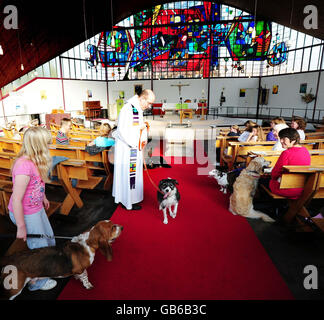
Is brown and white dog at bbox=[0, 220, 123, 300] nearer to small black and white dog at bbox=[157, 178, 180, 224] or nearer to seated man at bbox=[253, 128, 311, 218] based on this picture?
small black and white dog at bbox=[157, 178, 180, 224]

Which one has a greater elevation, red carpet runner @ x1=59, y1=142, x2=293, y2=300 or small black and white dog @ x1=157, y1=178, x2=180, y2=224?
small black and white dog @ x1=157, y1=178, x2=180, y2=224

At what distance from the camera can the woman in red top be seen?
2.71 metres

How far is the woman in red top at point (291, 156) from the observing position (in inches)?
107

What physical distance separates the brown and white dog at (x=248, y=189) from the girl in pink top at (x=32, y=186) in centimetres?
237

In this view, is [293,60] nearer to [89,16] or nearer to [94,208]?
[89,16]

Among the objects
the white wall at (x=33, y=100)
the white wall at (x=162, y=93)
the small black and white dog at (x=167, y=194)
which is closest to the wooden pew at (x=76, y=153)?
the small black and white dog at (x=167, y=194)

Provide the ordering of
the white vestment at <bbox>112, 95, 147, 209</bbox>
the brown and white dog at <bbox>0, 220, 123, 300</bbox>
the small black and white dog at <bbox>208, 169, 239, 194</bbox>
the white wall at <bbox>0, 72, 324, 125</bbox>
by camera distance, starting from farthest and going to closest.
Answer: the white wall at <bbox>0, 72, 324, 125</bbox> → the small black and white dog at <bbox>208, 169, 239, 194</bbox> → the white vestment at <bbox>112, 95, 147, 209</bbox> → the brown and white dog at <bbox>0, 220, 123, 300</bbox>

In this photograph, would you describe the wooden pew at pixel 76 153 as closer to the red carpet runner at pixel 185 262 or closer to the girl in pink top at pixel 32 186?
the red carpet runner at pixel 185 262

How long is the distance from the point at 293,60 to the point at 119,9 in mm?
12302

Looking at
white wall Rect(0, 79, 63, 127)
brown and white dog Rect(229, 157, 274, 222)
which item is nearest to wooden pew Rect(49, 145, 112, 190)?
brown and white dog Rect(229, 157, 274, 222)

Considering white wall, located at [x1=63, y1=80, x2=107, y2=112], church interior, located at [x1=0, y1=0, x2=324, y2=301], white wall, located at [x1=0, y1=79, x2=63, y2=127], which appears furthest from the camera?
white wall, located at [x1=63, y1=80, x2=107, y2=112]

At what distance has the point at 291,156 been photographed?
9.00 ft

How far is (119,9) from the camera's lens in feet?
50.1

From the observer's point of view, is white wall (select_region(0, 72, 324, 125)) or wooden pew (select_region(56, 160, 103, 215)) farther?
white wall (select_region(0, 72, 324, 125))
